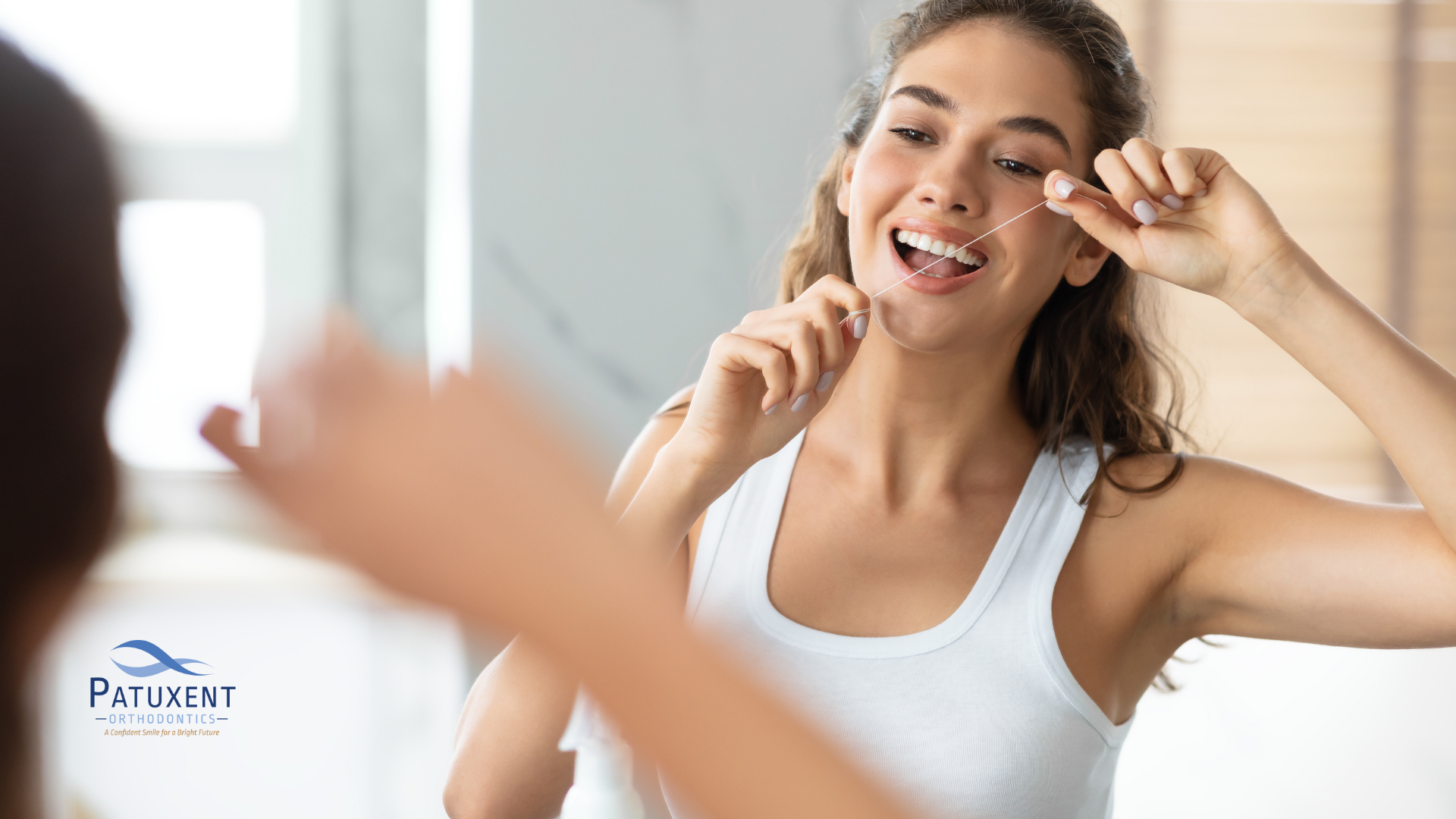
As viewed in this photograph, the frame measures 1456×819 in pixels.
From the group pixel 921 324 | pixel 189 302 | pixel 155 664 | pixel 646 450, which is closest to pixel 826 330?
pixel 921 324

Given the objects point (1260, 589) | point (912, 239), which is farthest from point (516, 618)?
point (1260, 589)

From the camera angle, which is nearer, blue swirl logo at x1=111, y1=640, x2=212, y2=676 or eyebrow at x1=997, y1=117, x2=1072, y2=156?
eyebrow at x1=997, y1=117, x2=1072, y2=156

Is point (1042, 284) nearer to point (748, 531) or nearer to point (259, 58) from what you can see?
point (748, 531)

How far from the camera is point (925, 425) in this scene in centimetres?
96

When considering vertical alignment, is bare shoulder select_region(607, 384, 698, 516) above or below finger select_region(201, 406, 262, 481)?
below

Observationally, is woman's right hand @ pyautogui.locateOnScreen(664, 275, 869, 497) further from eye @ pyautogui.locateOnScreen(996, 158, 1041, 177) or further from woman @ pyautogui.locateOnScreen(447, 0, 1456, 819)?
eye @ pyautogui.locateOnScreen(996, 158, 1041, 177)

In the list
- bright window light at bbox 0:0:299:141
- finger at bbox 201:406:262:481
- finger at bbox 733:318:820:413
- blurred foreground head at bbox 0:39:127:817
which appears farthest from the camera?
bright window light at bbox 0:0:299:141

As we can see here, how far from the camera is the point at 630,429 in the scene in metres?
1.23

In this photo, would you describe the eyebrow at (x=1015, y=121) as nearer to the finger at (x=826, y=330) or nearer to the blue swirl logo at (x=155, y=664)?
the finger at (x=826, y=330)

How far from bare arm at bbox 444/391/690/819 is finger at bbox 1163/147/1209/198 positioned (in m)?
A: 0.49

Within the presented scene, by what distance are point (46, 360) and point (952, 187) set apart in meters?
A: 0.66

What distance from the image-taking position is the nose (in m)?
0.81

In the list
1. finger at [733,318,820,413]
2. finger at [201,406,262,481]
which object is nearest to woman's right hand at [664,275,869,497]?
finger at [733,318,820,413]

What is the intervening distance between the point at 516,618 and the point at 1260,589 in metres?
0.81
